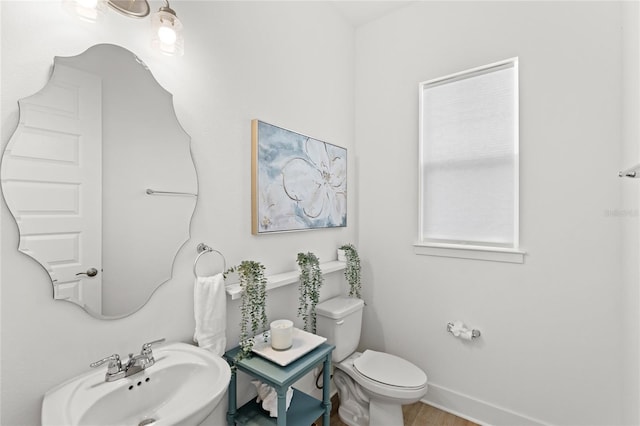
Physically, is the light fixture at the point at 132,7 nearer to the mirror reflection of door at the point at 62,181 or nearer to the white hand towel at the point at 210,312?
the mirror reflection of door at the point at 62,181

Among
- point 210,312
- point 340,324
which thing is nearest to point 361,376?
point 340,324

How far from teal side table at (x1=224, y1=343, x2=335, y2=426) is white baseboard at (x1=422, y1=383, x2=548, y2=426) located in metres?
0.97

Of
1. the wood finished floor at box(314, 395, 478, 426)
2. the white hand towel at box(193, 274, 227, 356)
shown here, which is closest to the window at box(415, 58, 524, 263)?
the wood finished floor at box(314, 395, 478, 426)

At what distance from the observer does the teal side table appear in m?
1.21

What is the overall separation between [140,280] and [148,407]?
0.45 m

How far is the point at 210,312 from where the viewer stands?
126 cm

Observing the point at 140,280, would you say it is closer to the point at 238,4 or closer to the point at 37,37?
the point at 37,37

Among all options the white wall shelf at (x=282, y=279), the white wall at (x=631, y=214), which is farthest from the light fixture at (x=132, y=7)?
the white wall at (x=631, y=214)

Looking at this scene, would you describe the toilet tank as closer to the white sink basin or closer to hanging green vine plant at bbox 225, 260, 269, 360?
hanging green vine plant at bbox 225, 260, 269, 360

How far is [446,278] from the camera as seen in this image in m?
2.02

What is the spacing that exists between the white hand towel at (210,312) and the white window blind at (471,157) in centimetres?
150

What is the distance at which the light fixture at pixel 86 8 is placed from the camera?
0.89 meters

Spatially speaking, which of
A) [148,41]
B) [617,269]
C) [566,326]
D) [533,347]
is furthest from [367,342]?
[148,41]

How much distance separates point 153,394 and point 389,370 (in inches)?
52.4
